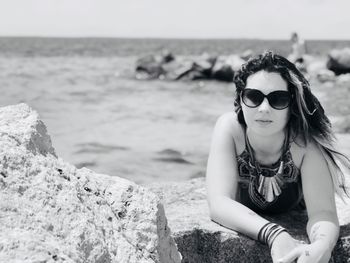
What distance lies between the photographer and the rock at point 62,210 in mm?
1365

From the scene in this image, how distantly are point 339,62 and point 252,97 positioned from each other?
1875 cm

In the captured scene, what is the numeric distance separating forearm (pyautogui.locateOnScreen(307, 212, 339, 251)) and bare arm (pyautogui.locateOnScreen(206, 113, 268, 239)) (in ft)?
0.71

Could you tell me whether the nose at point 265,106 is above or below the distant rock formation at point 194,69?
above

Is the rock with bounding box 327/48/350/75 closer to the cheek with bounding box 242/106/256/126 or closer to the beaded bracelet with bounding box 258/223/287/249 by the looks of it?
the cheek with bounding box 242/106/256/126

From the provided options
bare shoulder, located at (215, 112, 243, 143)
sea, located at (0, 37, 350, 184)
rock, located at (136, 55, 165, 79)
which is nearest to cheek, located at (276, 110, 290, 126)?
bare shoulder, located at (215, 112, 243, 143)

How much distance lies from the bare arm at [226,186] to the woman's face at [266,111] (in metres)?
0.17

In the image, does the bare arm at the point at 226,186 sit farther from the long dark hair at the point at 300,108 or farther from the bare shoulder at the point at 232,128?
the long dark hair at the point at 300,108

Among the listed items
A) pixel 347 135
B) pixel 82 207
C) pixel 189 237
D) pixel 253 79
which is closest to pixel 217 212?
pixel 189 237

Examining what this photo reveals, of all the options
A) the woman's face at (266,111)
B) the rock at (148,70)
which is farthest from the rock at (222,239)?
the rock at (148,70)

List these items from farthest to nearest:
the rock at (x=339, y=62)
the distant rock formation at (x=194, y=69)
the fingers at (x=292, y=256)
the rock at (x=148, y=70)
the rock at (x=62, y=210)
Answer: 1. the rock at (x=148, y=70)
2. the distant rock formation at (x=194, y=69)
3. the rock at (x=339, y=62)
4. the fingers at (x=292, y=256)
5. the rock at (x=62, y=210)

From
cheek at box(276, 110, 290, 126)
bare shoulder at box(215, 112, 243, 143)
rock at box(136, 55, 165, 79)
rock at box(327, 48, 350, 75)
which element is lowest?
rock at box(136, 55, 165, 79)

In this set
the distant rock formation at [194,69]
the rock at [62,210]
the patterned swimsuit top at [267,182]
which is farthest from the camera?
the distant rock formation at [194,69]

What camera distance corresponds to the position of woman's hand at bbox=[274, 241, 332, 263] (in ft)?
6.89

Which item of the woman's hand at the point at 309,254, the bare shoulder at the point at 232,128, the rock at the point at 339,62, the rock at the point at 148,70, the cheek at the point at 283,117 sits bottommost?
the rock at the point at 148,70
